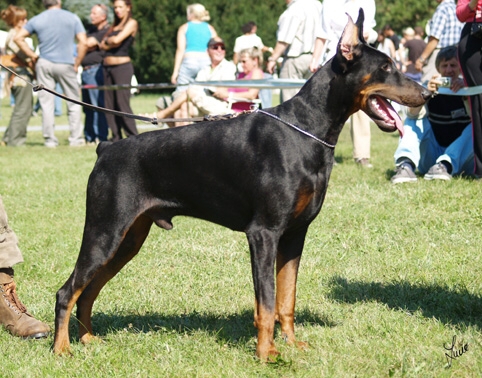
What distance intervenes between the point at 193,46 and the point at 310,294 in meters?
9.92

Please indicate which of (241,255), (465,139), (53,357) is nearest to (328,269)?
(241,255)

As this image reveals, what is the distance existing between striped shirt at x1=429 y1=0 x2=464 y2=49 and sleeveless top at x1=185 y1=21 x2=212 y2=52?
436cm

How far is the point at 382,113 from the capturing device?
161 inches

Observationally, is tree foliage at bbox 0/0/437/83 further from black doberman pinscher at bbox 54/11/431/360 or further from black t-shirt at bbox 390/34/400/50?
black doberman pinscher at bbox 54/11/431/360

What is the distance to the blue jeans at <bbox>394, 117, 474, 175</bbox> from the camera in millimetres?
9422

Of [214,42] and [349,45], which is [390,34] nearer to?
[214,42]

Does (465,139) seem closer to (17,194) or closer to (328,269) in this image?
(328,269)

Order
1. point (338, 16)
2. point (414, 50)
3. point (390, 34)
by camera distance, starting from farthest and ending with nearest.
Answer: point (390, 34)
point (414, 50)
point (338, 16)

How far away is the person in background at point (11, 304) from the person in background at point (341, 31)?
20.7ft

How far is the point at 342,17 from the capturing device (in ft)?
34.4

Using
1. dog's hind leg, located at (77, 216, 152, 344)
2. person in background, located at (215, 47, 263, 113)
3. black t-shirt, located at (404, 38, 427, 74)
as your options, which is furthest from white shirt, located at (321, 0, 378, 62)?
black t-shirt, located at (404, 38, 427, 74)

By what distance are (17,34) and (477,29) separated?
9.79 m

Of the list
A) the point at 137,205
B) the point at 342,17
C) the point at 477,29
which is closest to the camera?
the point at 137,205

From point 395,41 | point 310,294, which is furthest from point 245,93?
point 395,41
